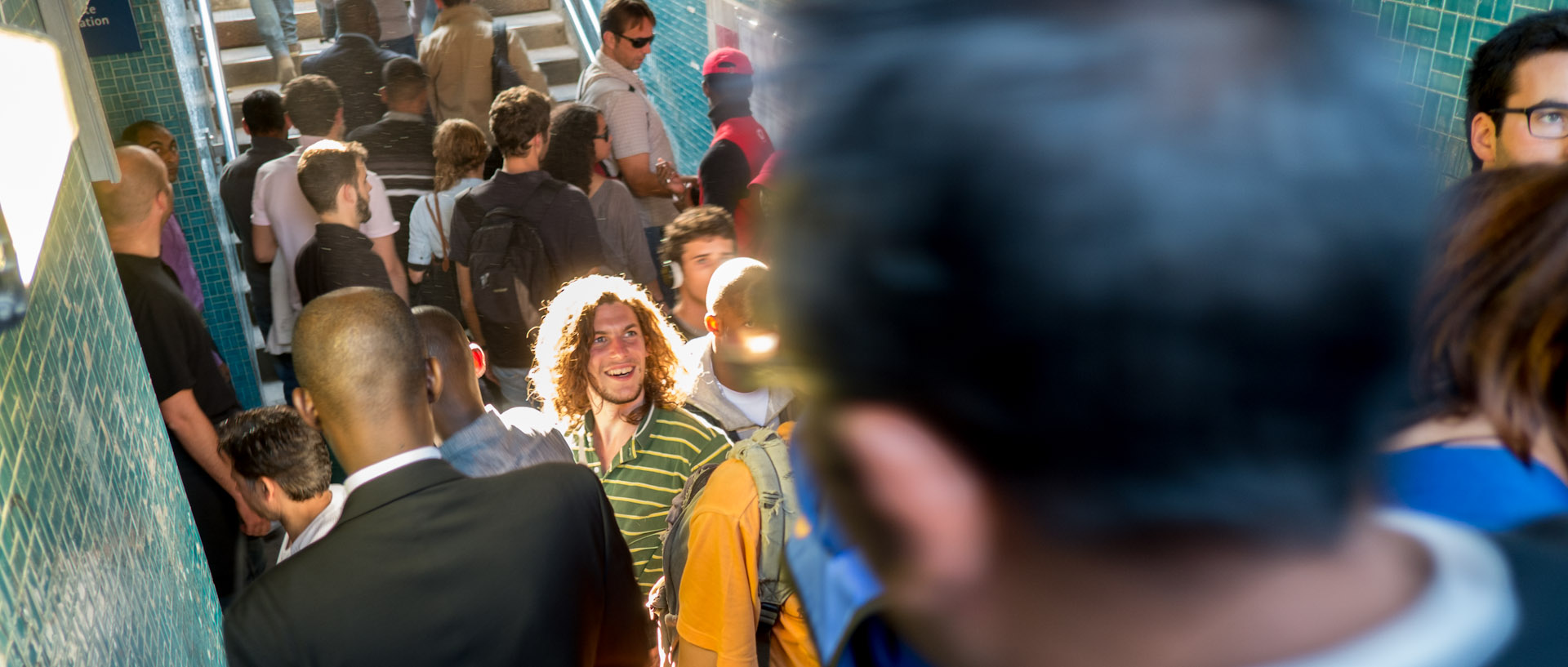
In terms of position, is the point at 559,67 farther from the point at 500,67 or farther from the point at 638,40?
the point at 638,40

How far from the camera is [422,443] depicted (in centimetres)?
219

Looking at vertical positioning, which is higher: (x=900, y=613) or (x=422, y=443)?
(x=900, y=613)

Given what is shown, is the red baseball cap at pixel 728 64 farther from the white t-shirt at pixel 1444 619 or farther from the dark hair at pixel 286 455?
the white t-shirt at pixel 1444 619

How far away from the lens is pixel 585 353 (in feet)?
10.8

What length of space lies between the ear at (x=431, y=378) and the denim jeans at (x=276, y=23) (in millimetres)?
6681

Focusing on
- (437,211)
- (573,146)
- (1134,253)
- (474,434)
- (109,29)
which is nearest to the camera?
(1134,253)

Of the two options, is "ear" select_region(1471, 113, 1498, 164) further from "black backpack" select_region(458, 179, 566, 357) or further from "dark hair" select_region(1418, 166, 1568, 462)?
"black backpack" select_region(458, 179, 566, 357)

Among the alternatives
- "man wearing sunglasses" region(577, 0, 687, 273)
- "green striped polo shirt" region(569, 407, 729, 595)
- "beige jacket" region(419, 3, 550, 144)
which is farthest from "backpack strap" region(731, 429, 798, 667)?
"beige jacket" region(419, 3, 550, 144)

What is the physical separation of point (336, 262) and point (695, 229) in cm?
174

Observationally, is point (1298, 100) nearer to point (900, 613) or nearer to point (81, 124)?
point (900, 613)

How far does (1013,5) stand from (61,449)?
1786mm

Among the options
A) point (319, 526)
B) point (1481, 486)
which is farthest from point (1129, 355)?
point (319, 526)

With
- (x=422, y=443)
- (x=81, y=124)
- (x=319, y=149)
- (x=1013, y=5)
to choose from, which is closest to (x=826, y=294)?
(x=1013, y=5)

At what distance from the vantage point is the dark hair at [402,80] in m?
5.68
